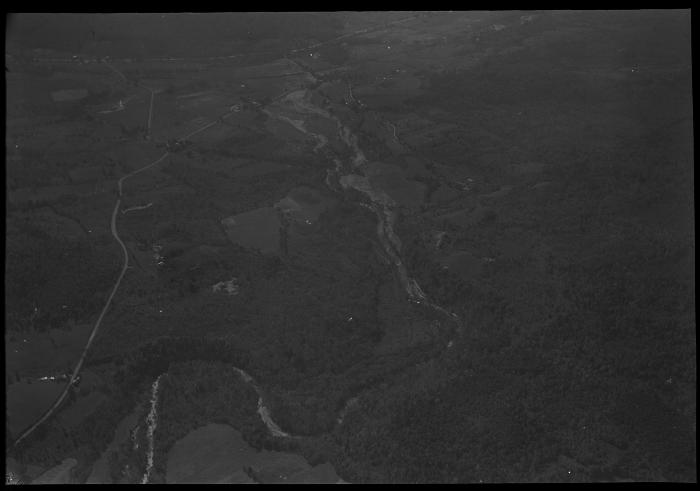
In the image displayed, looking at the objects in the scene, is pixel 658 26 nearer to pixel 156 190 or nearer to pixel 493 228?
pixel 493 228

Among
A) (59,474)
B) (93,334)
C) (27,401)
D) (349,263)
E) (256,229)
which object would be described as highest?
(256,229)

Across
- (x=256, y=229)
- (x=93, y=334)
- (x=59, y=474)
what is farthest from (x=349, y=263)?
(x=59, y=474)

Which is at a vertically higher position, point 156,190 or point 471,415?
point 156,190

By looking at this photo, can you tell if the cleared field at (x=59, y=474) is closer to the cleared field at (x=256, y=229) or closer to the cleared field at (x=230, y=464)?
the cleared field at (x=230, y=464)

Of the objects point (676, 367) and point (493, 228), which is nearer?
point (676, 367)

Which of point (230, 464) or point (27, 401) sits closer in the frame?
point (230, 464)

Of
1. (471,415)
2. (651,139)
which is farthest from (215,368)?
(651,139)

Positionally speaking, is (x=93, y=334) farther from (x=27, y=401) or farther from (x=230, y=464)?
(x=230, y=464)
